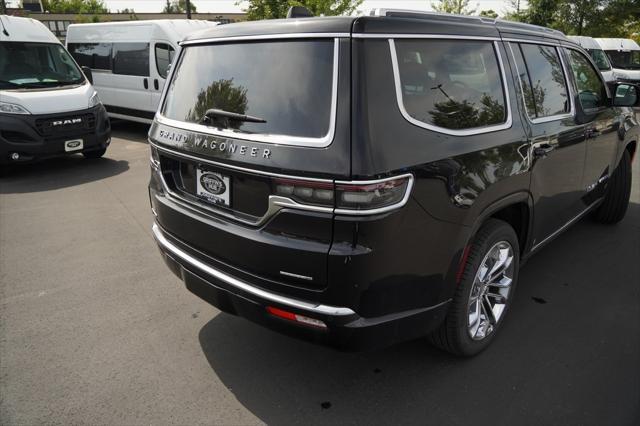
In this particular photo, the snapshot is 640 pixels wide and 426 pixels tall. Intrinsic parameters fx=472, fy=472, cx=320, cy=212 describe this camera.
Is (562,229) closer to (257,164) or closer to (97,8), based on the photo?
(257,164)

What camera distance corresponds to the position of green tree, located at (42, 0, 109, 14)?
65.6m

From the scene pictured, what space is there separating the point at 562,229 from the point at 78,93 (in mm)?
7303

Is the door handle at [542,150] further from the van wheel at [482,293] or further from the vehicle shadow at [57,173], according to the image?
the vehicle shadow at [57,173]

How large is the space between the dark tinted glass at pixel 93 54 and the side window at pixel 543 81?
1058cm

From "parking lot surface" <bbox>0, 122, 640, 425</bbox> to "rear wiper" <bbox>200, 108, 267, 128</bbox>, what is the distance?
1.43m

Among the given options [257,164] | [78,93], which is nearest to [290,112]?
[257,164]

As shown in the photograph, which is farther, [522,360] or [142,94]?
[142,94]

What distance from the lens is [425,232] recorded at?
2.20m

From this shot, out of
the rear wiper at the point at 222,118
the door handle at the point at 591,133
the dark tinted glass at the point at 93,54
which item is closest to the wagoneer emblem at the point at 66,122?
the dark tinted glass at the point at 93,54

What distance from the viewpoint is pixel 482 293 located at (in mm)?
2861

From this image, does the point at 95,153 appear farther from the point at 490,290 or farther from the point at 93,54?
the point at 490,290

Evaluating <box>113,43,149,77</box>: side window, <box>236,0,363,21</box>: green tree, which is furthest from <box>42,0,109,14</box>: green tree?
<box>113,43,149,77</box>: side window

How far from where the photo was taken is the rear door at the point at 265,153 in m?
2.04

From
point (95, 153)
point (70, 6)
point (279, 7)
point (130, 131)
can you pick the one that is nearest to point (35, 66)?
point (95, 153)
